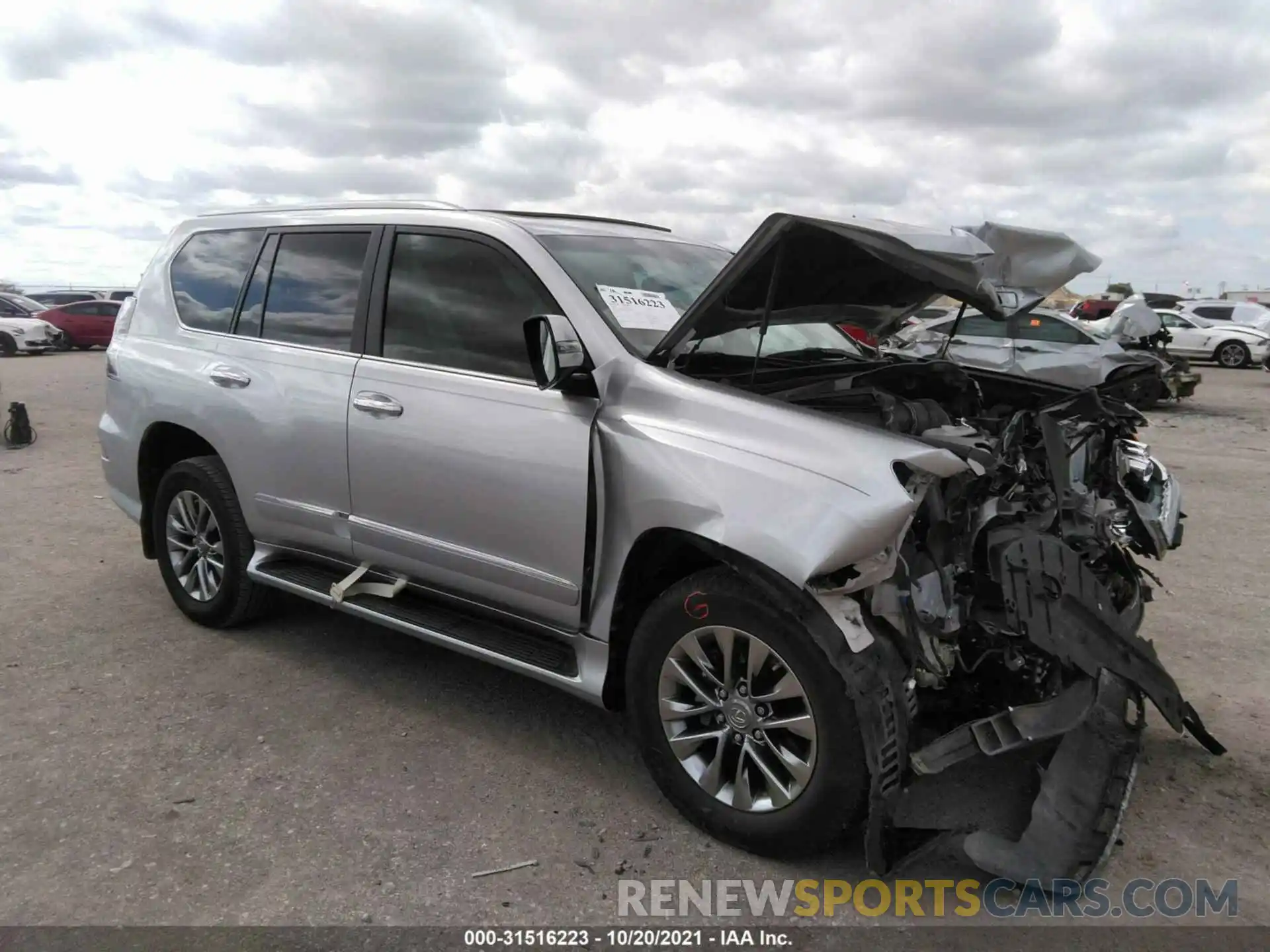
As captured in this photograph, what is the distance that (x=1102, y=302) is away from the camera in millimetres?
30656

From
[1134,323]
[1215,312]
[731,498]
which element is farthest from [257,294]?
[1215,312]

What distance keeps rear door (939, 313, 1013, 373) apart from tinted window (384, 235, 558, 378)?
1762 mm

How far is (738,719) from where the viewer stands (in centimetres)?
290

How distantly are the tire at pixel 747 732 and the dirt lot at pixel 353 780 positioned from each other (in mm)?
152

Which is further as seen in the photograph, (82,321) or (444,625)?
(82,321)

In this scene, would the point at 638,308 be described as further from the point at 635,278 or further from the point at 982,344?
the point at 982,344

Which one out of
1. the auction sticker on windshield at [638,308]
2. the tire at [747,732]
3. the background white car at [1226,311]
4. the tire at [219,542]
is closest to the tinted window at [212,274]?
the tire at [219,542]

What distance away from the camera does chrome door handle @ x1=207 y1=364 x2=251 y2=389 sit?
169 inches

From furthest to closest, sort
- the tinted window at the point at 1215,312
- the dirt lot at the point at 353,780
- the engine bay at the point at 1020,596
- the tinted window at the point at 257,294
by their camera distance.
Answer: the tinted window at the point at 1215,312 → the tinted window at the point at 257,294 → the dirt lot at the point at 353,780 → the engine bay at the point at 1020,596

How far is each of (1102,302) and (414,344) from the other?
3183cm

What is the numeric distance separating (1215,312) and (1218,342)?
4547mm

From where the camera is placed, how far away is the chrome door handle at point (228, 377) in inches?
169

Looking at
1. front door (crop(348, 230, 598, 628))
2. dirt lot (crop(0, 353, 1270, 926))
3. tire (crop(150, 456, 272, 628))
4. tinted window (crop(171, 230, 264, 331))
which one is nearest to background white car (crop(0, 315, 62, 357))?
dirt lot (crop(0, 353, 1270, 926))

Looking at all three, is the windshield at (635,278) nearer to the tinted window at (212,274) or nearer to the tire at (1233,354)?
the tinted window at (212,274)
